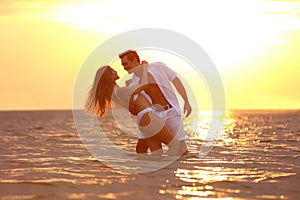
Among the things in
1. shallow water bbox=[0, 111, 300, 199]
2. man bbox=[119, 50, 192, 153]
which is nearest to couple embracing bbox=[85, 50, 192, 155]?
man bbox=[119, 50, 192, 153]

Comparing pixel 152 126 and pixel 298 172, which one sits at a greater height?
pixel 152 126

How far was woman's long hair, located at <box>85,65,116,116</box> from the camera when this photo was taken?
9.56 metres

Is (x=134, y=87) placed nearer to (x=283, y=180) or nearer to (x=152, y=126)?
(x=152, y=126)

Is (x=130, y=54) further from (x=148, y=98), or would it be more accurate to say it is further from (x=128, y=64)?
(x=148, y=98)

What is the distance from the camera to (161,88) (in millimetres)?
9422

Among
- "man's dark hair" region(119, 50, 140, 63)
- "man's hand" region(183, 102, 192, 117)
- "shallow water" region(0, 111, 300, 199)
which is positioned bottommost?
"shallow water" region(0, 111, 300, 199)

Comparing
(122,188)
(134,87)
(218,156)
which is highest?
(134,87)

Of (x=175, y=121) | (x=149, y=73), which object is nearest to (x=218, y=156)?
(x=175, y=121)

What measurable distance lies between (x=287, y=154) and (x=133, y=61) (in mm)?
3402

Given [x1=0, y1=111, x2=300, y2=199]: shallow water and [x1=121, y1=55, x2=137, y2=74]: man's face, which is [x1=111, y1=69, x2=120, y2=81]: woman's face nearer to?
[x1=121, y1=55, x2=137, y2=74]: man's face

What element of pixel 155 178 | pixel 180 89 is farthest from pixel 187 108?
pixel 155 178

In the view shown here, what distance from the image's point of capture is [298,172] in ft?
25.2

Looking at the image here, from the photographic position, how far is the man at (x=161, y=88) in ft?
30.8

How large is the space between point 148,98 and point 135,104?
27 centimetres
